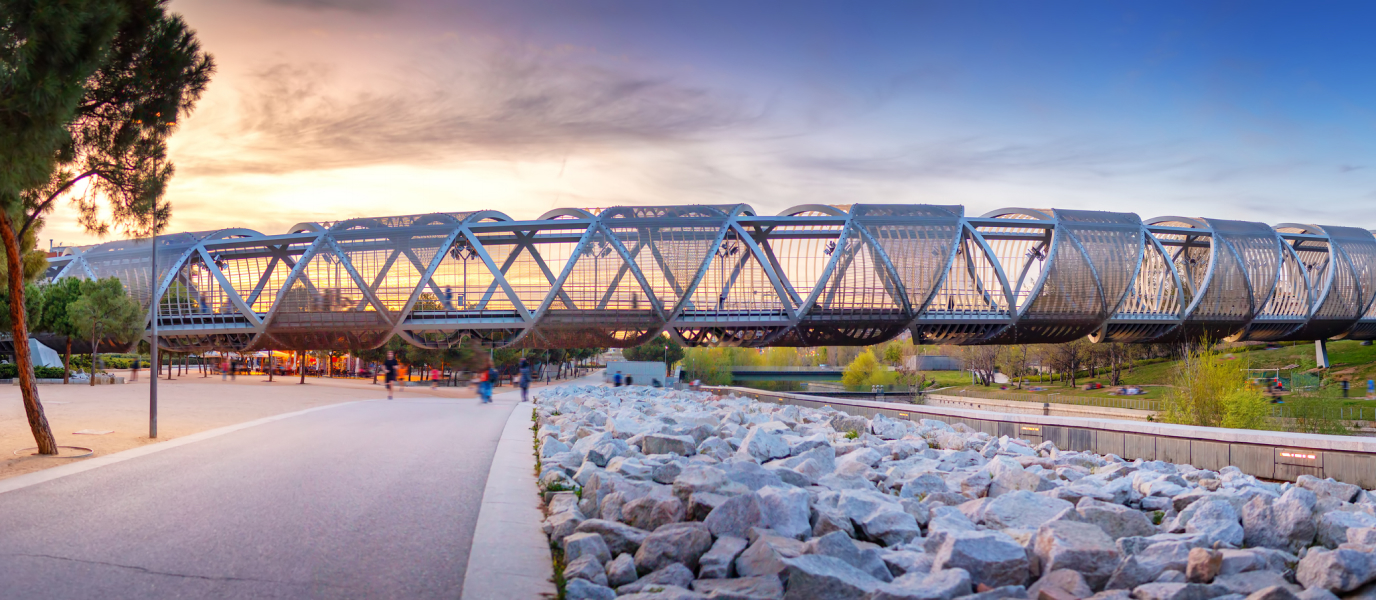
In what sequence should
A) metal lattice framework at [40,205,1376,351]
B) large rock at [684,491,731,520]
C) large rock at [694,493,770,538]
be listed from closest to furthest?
large rock at [694,493,770,538] → large rock at [684,491,731,520] → metal lattice framework at [40,205,1376,351]

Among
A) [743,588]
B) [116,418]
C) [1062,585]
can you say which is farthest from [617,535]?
[116,418]

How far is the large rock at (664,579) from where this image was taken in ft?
24.0

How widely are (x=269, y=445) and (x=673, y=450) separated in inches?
354

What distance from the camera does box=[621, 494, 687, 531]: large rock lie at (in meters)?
9.36

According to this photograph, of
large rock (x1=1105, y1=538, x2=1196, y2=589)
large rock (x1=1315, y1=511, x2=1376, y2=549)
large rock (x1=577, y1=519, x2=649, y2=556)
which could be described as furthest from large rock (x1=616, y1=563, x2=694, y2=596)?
large rock (x1=1315, y1=511, x2=1376, y2=549)

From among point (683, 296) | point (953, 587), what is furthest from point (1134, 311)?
point (953, 587)

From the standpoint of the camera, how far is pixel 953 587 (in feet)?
22.7

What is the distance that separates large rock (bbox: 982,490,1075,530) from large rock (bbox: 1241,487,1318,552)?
1986 mm

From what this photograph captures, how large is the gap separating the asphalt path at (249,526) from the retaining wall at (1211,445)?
13850 millimetres

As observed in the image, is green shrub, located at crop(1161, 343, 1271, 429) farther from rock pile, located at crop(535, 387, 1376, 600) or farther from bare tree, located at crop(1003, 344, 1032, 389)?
bare tree, located at crop(1003, 344, 1032, 389)

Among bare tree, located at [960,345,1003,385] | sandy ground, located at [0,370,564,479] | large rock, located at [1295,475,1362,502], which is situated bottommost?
bare tree, located at [960,345,1003,385]

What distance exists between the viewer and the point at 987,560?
24.9 feet

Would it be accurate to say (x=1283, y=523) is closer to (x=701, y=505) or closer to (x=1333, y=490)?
(x=1333, y=490)

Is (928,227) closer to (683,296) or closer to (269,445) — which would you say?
(683,296)
